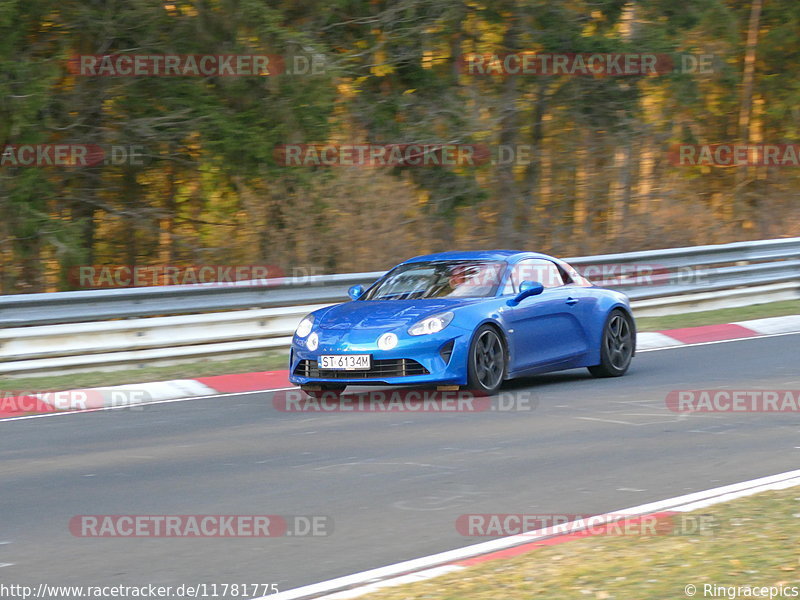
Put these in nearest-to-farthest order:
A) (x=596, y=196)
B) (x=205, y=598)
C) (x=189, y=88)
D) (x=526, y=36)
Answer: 1. (x=205, y=598)
2. (x=189, y=88)
3. (x=526, y=36)
4. (x=596, y=196)

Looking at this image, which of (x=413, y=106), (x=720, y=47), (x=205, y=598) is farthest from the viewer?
(x=720, y=47)

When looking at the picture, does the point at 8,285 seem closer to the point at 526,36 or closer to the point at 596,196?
the point at 526,36

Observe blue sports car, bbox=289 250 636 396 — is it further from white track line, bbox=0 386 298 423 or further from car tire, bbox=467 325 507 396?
white track line, bbox=0 386 298 423

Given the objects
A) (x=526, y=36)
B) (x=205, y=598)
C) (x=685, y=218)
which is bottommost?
(x=205, y=598)

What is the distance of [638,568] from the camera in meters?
5.18

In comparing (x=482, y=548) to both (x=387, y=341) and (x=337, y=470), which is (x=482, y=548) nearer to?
(x=337, y=470)

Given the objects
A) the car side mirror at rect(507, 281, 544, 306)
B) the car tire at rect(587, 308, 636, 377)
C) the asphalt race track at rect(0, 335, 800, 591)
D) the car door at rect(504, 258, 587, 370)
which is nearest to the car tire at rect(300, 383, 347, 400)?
the asphalt race track at rect(0, 335, 800, 591)

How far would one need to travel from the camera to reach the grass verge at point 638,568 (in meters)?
4.88

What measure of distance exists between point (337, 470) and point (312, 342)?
3098 mm

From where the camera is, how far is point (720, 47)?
2864cm

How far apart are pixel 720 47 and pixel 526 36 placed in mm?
6581

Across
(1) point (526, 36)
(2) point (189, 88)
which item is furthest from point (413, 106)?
(2) point (189, 88)

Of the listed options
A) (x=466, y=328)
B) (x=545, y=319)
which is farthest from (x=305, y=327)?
(x=545, y=319)

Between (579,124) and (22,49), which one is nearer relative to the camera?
(22,49)
